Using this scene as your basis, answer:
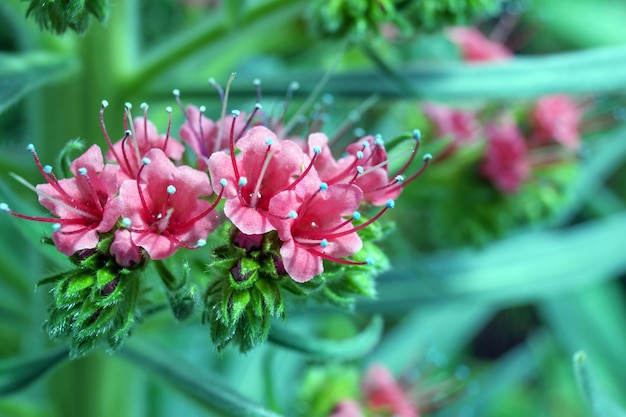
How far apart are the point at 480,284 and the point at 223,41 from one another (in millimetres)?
1048

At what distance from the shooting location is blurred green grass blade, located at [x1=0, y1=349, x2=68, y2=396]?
113 centimetres

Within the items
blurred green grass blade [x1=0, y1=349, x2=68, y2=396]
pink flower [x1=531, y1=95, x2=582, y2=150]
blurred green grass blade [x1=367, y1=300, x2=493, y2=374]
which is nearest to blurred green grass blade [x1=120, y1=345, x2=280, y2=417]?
blurred green grass blade [x1=0, y1=349, x2=68, y2=396]

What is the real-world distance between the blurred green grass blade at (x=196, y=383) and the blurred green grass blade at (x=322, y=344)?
10 cm

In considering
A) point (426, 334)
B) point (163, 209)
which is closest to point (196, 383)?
point (163, 209)

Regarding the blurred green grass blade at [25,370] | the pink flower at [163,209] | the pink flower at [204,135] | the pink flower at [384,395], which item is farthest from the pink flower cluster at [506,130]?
the blurred green grass blade at [25,370]

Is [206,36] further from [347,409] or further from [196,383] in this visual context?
[347,409]

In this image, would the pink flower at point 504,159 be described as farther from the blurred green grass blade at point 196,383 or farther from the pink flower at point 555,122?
the blurred green grass blade at point 196,383

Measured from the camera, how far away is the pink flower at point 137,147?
1078 mm

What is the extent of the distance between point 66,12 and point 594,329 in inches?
87.2

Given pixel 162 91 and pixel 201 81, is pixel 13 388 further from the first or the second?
pixel 201 81

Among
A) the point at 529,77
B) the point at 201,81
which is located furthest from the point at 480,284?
the point at 201,81

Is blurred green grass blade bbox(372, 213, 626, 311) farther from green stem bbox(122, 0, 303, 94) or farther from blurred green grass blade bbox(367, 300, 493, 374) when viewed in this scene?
green stem bbox(122, 0, 303, 94)

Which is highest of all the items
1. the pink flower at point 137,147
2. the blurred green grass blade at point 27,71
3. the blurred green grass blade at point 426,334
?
the blurred green grass blade at point 27,71

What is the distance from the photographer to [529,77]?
150 centimetres
